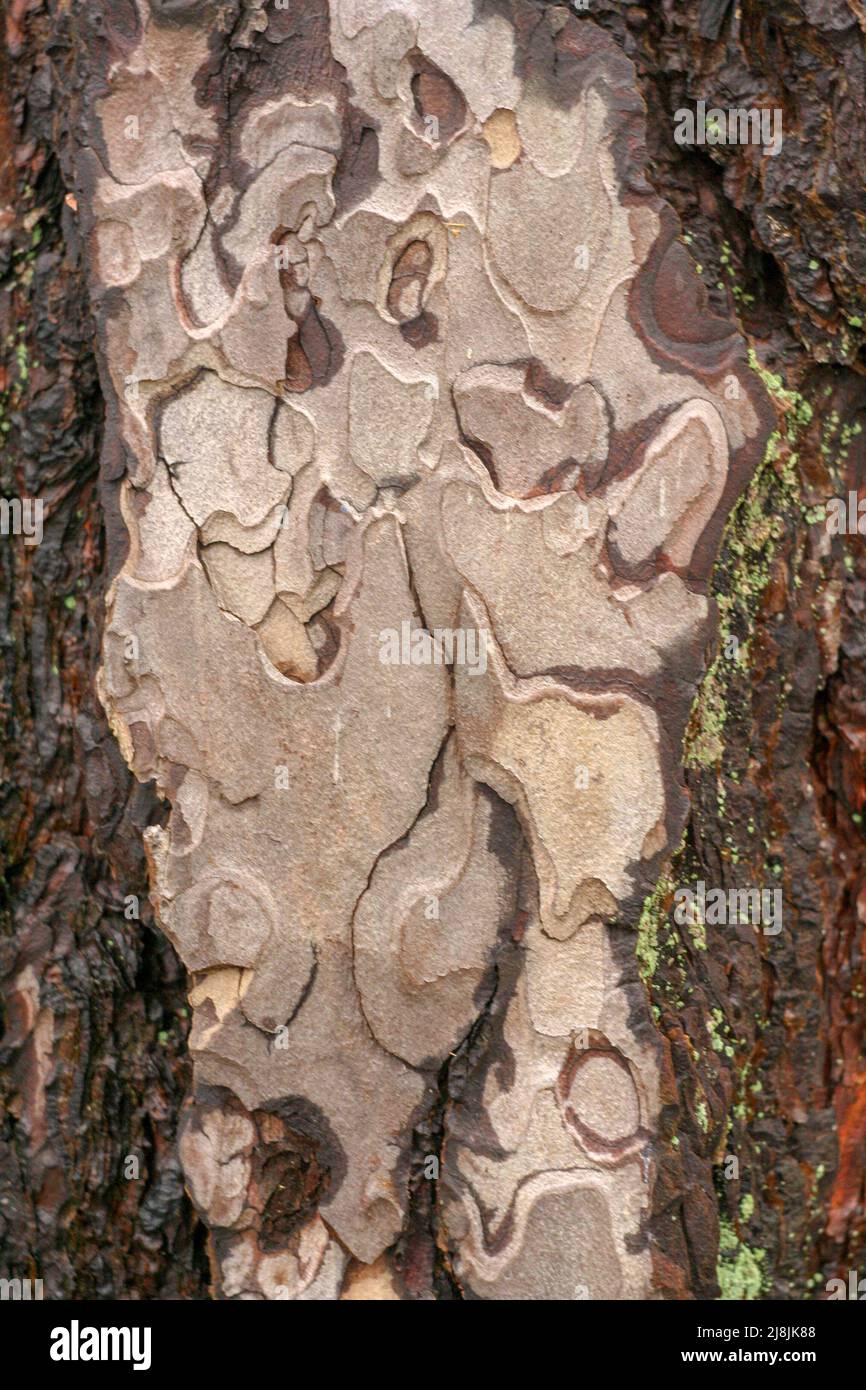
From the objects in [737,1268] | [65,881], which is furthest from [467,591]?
[737,1268]

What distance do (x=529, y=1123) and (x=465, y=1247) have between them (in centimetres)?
15

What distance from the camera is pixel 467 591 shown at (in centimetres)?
124

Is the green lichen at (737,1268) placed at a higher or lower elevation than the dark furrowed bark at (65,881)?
lower

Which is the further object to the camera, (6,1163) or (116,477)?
(6,1163)

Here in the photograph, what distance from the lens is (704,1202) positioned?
1271mm

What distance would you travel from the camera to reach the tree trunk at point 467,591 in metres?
1.23

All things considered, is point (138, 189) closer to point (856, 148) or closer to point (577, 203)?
point (577, 203)

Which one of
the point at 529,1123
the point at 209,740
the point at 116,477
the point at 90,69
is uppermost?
the point at 90,69

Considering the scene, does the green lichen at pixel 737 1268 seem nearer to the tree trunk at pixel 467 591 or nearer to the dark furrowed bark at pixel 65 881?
the tree trunk at pixel 467 591

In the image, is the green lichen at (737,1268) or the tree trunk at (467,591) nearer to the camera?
the tree trunk at (467,591)

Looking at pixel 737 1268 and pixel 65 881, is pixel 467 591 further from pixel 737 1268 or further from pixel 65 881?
pixel 737 1268

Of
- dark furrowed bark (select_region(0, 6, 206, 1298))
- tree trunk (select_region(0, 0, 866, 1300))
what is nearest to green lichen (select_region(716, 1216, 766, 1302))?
tree trunk (select_region(0, 0, 866, 1300))

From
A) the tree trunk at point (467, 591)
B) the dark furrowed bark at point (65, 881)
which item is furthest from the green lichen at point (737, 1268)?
the dark furrowed bark at point (65, 881)

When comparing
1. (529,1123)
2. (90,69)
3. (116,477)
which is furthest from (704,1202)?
(90,69)
